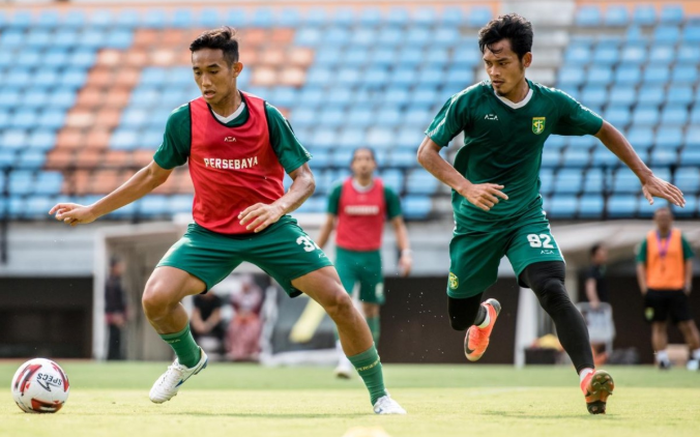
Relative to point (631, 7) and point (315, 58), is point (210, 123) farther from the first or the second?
point (631, 7)

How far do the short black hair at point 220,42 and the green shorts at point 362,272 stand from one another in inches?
234

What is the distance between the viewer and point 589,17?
82.2 ft

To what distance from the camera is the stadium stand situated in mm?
19672

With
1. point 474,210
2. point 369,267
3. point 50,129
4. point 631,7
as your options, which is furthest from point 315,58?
point 474,210

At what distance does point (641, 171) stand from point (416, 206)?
41.0ft

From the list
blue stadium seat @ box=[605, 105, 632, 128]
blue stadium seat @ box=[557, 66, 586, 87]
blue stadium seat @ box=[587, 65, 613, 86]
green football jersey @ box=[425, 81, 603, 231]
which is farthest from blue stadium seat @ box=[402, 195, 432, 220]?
green football jersey @ box=[425, 81, 603, 231]

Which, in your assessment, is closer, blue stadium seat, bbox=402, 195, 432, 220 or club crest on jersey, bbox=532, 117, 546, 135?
club crest on jersey, bbox=532, 117, 546, 135

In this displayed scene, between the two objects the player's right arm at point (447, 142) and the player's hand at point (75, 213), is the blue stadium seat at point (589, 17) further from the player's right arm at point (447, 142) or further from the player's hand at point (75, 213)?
the player's hand at point (75, 213)

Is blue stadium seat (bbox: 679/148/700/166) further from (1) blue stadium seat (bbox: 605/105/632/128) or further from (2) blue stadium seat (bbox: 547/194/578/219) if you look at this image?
(2) blue stadium seat (bbox: 547/194/578/219)

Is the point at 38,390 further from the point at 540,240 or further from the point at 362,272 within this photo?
the point at 362,272

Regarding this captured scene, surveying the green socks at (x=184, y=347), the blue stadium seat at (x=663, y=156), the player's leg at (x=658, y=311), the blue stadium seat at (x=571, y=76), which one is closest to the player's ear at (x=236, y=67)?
the green socks at (x=184, y=347)

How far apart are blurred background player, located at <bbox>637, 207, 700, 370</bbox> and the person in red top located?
31.1 ft

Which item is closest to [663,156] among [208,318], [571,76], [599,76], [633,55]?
[599,76]

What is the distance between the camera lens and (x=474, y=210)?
7.23 meters
